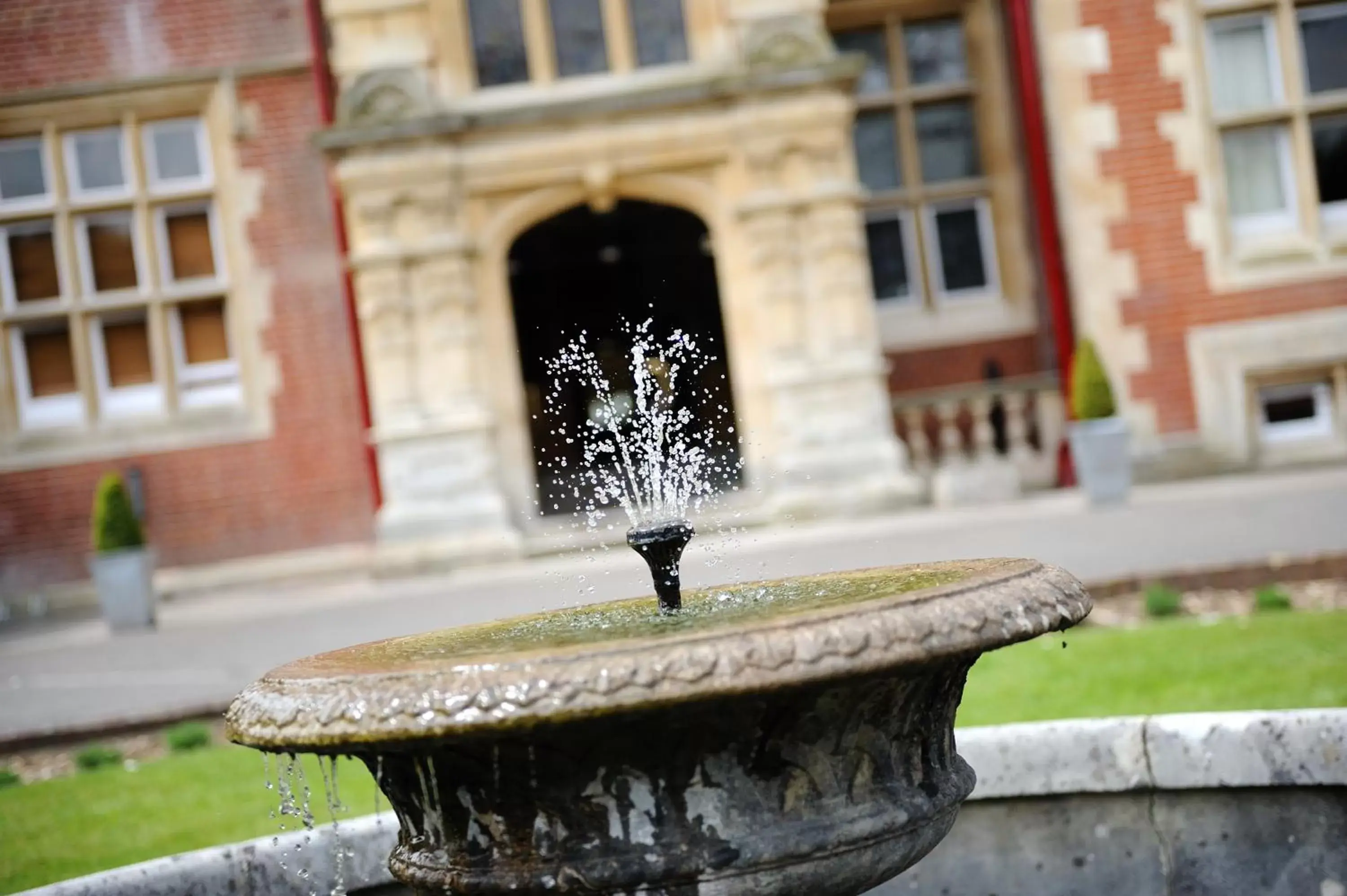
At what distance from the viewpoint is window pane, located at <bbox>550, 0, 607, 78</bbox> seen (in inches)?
504

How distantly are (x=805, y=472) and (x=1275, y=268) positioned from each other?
406 cm

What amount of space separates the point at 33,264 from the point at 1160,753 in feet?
39.4

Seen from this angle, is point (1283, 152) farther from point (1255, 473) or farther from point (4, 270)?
point (4, 270)

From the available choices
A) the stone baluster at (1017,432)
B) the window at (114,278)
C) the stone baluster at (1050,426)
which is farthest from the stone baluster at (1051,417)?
the window at (114,278)

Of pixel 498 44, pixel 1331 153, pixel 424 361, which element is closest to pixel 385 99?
pixel 498 44

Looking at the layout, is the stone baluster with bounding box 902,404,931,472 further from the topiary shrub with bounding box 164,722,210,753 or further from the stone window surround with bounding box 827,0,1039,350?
the topiary shrub with bounding box 164,722,210,753

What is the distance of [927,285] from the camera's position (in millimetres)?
13961

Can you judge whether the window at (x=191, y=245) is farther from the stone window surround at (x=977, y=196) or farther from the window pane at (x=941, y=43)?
the window pane at (x=941, y=43)

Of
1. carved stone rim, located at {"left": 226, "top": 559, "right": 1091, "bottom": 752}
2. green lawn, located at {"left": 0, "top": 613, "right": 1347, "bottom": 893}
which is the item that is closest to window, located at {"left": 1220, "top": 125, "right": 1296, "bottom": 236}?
green lawn, located at {"left": 0, "top": 613, "right": 1347, "bottom": 893}

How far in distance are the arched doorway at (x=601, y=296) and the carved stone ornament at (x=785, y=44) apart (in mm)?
2816

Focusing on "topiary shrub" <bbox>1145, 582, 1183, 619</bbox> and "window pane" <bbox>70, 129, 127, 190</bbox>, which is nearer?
"topiary shrub" <bbox>1145, 582, 1183, 619</bbox>

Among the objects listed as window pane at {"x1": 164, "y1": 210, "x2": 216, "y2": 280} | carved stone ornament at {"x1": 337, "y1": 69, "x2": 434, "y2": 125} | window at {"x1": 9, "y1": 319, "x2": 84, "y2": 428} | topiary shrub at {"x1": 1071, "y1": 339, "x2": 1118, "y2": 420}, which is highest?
carved stone ornament at {"x1": 337, "y1": 69, "x2": 434, "y2": 125}

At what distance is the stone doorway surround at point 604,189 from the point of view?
39.7 ft

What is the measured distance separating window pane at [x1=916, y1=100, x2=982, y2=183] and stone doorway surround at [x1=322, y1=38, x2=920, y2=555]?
213cm
